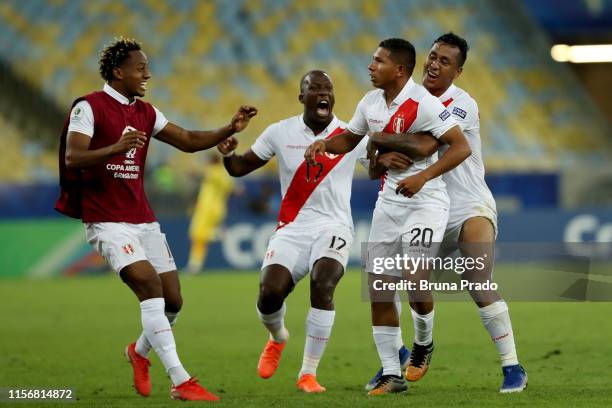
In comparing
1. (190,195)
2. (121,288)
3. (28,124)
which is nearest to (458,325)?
(121,288)

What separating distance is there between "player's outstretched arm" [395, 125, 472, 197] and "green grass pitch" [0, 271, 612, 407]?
53.8 inches

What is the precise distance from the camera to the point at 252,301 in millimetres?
15992

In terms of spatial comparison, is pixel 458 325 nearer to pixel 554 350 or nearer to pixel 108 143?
pixel 554 350

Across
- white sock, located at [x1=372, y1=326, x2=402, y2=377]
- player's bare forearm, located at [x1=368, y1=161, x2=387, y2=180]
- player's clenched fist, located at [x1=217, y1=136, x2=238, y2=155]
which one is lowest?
white sock, located at [x1=372, y1=326, x2=402, y2=377]

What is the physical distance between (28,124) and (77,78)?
7.14 feet

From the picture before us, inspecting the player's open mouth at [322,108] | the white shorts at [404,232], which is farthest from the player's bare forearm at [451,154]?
the player's open mouth at [322,108]

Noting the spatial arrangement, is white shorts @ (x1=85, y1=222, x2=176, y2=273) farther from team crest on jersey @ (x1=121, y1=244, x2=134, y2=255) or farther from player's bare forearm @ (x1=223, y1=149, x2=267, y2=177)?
player's bare forearm @ (x1=223, y1=149, x2=267, y2=177)

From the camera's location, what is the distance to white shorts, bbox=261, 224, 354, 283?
8.38 meters

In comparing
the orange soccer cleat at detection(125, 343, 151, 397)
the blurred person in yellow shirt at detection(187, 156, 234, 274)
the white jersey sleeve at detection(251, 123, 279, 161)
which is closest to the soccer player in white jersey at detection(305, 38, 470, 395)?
the white jersey sleeve at detection(251, 123, 279, 161)

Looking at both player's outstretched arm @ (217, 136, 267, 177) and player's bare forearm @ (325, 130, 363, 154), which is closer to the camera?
player's bare forearm @ (325, 130, 363, 154)

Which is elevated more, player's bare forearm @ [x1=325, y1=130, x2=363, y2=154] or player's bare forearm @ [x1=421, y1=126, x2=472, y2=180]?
player's bare forearm @ [x1=325, y1=130, x2=363, y2=154]

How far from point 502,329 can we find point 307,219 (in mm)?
1807

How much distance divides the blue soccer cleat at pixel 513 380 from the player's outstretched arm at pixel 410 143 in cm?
154

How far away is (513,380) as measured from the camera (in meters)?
7.55
